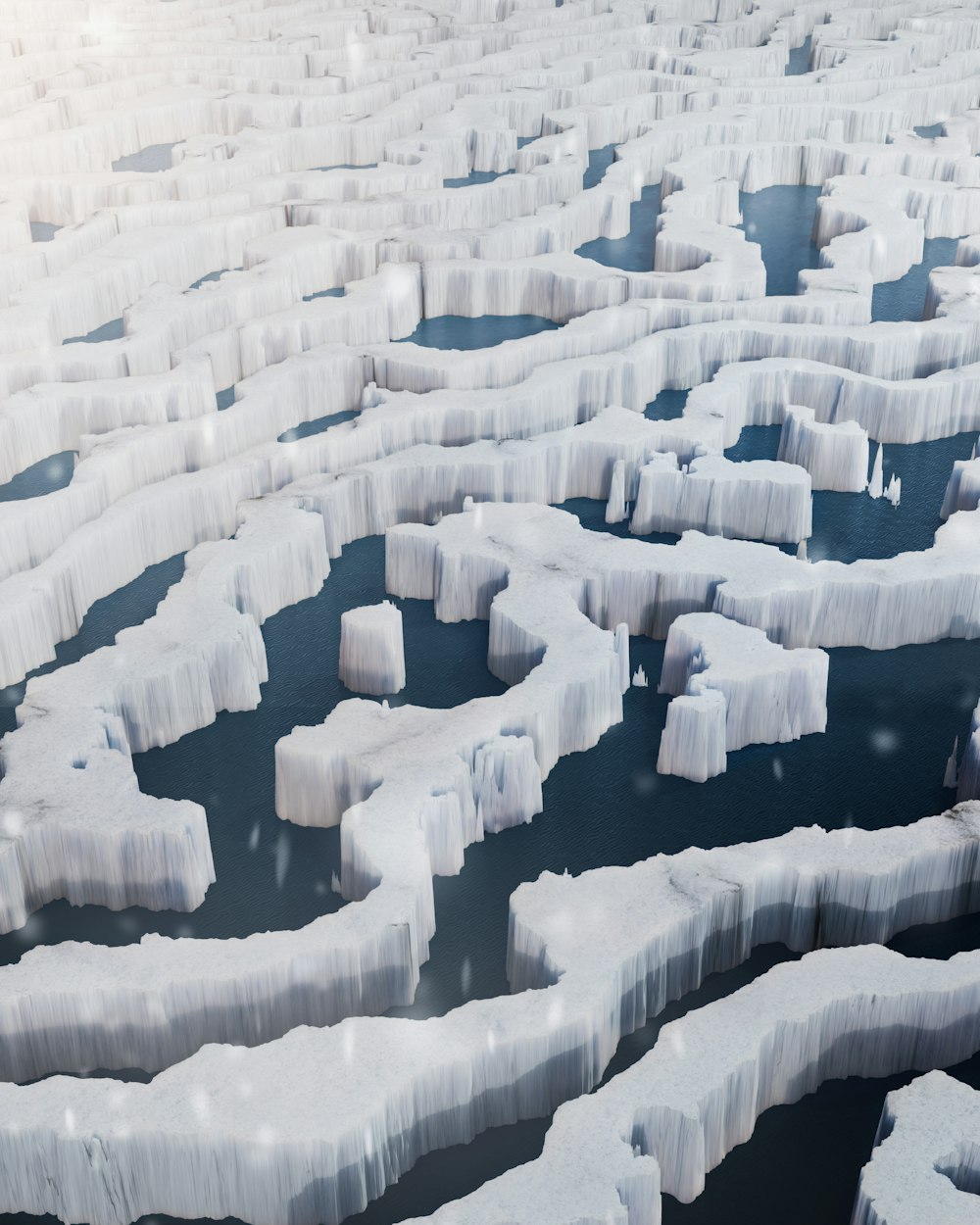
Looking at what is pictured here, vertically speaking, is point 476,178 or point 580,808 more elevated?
point 476,178

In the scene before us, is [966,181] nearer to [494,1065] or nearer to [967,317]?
[967,317]

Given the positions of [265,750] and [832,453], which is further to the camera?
[832,453]

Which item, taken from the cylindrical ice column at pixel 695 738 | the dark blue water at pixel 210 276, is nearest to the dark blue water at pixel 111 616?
the cylindrical ice column at pixel 695 738

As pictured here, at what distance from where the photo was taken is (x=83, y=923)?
404 cm

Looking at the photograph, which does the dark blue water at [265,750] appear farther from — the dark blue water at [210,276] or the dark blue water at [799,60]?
the dark blue water at [799,60]

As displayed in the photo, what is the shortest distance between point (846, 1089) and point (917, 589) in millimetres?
2259

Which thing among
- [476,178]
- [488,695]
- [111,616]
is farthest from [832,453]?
[476,178]

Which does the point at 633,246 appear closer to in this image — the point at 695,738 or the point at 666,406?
the point at 666,406

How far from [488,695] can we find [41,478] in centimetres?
258

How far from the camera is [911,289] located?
28.7 feet

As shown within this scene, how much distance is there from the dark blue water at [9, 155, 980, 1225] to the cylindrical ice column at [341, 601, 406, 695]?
3.1 inches

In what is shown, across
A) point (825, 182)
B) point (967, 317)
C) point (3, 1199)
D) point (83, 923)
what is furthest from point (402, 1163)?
point (825, 182)

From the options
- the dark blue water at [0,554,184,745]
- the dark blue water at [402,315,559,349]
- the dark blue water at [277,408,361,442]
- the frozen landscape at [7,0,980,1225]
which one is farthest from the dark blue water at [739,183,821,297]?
the dark blue water at [0,554,184,745]

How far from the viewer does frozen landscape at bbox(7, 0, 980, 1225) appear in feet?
10.6
